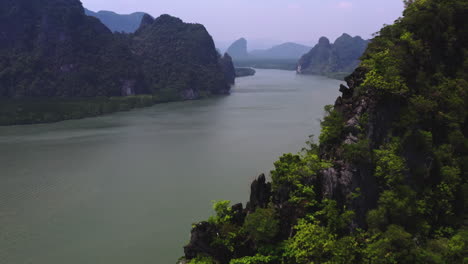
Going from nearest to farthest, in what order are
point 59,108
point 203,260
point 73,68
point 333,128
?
point 203,260 < point 333,128 < point 59,108 < point 73,68

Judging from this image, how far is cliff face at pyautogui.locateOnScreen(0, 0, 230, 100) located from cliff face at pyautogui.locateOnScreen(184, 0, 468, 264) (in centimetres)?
8682

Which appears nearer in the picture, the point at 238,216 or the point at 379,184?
the point at 379,184

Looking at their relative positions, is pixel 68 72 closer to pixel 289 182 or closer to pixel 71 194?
pixel 71 194

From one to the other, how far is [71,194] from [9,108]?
50.4 metres

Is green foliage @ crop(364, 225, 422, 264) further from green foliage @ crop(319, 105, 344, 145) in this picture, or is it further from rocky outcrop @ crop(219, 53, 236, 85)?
rocky outcrop @ crop(219, 53, 236, 85)

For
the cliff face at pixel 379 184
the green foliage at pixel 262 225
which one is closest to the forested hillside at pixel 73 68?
the cliff face at pixel 379 184

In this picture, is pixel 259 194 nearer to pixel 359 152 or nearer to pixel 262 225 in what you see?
pixel 262 225

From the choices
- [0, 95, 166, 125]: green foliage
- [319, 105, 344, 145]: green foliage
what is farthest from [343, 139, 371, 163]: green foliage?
[0, 95, 166, 125]: green foliage

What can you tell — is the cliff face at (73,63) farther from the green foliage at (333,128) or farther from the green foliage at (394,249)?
the green foliage at (394,249)

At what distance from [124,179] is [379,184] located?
25819mm

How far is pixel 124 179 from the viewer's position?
3584 cm

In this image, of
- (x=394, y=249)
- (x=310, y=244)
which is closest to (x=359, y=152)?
(x=394, y=249)

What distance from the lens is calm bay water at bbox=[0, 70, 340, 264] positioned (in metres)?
23.2

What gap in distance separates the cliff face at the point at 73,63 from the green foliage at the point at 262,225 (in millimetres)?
87572
